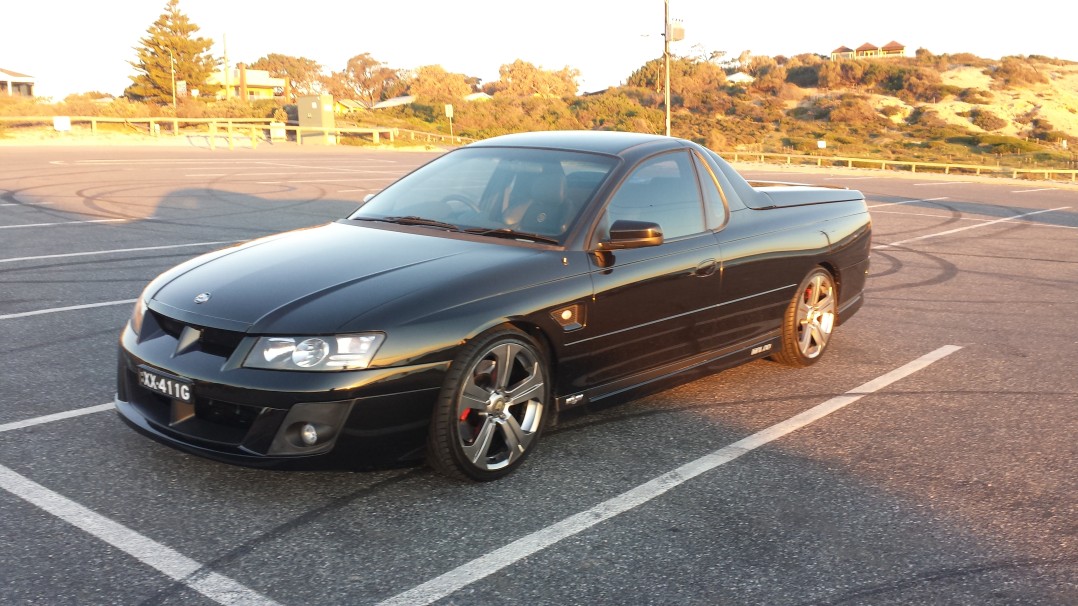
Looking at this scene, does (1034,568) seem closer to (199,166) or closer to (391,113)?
(199,166)

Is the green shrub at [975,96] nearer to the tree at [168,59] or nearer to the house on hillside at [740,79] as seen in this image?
the house on hillside at [740,79]

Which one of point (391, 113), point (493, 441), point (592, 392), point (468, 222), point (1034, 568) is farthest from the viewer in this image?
point (391, 113)

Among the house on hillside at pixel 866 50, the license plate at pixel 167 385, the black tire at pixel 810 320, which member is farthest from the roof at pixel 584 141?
the house on hillside at pixel 866 50

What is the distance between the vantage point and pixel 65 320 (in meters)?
7.31

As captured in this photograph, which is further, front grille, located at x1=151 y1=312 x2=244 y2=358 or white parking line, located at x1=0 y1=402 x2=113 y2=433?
white parking line, located at x1=0 y1=402 x2=113 y2=433

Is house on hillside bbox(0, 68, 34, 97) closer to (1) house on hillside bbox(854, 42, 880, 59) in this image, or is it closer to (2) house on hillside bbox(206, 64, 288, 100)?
(2) house on hillside bbox(206, 64, 288, 100)

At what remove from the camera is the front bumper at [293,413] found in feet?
12.8

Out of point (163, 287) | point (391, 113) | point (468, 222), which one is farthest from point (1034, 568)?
point (391, 113)

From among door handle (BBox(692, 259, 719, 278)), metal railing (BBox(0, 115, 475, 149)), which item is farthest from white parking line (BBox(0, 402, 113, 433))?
metal railing (BBox(0, 115, 475, 149))

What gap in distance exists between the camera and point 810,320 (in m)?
6.59

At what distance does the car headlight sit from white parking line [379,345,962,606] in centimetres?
94

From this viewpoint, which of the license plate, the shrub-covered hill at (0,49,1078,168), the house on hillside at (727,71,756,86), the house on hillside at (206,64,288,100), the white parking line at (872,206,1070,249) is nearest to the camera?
the license plate

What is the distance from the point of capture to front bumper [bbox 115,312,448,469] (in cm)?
390

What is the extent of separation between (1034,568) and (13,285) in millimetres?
8194
